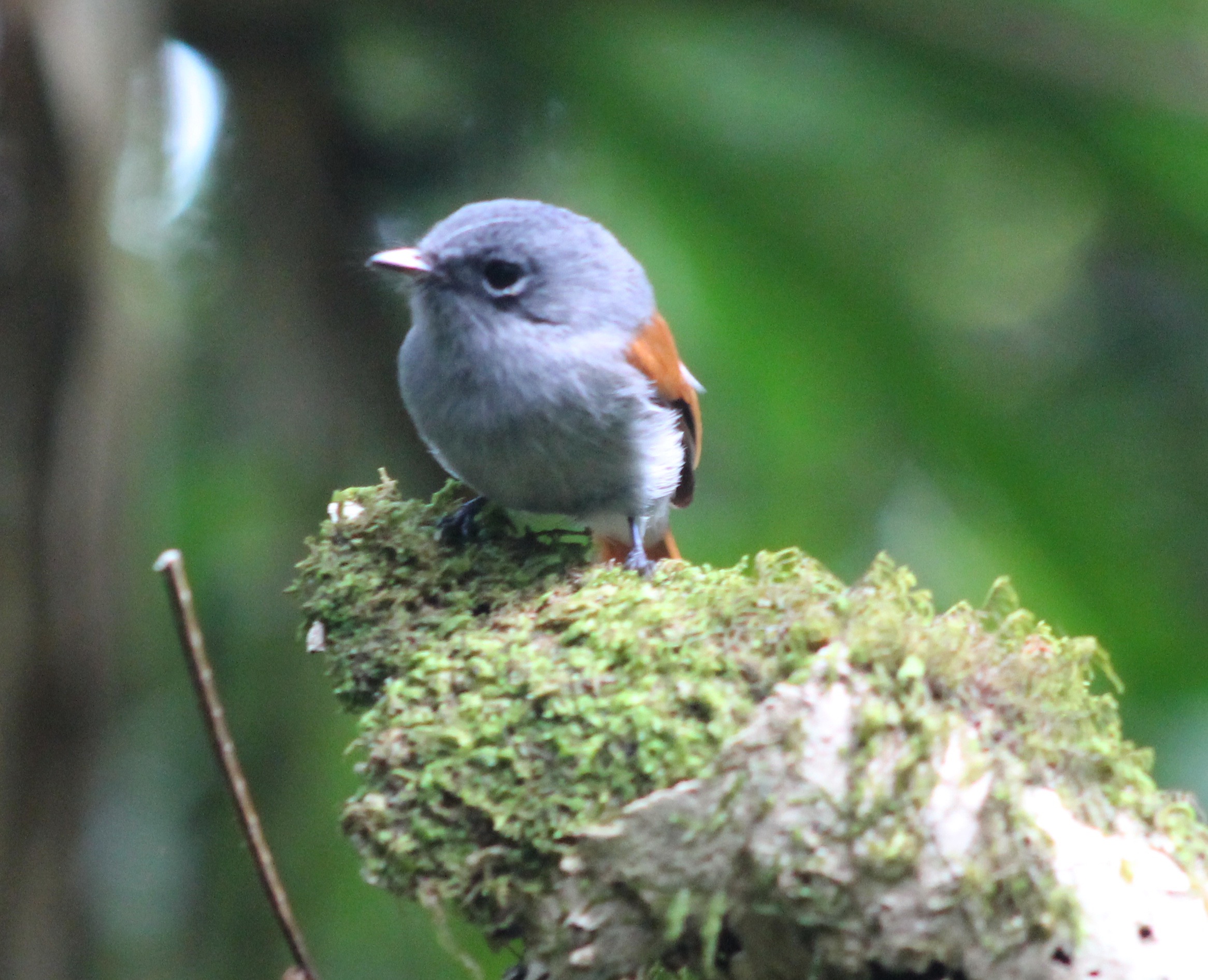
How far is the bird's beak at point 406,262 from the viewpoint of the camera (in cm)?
255

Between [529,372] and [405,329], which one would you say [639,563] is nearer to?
[529,372]

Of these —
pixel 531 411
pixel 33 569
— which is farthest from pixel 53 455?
pixel 531 411

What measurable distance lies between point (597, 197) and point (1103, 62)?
168 cm

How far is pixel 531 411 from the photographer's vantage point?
2.52 metres

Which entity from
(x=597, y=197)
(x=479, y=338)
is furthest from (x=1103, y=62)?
(x=479, y=338)

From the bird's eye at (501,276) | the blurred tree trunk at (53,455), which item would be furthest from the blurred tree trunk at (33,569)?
the bird's eye at (501,276)

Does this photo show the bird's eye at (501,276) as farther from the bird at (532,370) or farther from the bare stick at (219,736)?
the bare stick at (219,736)

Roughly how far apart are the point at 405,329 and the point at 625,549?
1.43 m

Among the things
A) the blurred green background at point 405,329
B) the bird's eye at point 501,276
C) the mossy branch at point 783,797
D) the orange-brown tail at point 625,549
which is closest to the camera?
the mossy branch at point 783,797

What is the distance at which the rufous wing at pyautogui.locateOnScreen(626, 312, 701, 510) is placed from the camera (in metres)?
2.75

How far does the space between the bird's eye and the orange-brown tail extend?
78cm

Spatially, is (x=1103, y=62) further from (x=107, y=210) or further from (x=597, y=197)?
(x=107, y=210)

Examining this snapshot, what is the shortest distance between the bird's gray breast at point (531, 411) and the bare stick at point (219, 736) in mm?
1090

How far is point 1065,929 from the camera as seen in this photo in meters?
1.55
